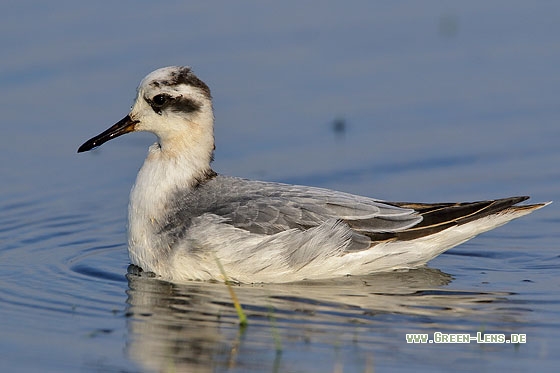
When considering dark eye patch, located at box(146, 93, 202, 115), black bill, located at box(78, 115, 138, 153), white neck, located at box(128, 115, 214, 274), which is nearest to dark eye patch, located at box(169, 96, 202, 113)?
dark eye patch, located at box(146, 93, 202, 115)

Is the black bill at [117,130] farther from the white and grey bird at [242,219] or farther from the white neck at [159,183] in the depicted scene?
the white neck at [159,183]

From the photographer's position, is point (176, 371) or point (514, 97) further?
point (514, 97)

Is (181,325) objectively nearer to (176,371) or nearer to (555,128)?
(176,371)

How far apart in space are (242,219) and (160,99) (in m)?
1.59

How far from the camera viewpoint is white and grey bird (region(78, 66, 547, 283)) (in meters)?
11.9

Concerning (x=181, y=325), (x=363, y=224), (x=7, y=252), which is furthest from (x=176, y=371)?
(x=7, y=252)

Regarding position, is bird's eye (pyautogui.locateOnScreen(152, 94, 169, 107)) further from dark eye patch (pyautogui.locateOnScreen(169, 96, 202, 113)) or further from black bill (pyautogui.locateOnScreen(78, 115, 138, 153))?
black bill (pyautogui.locateOnScreen(78, 115, 138, 153))

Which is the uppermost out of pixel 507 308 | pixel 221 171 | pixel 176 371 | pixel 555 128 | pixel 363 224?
pixel 555 128

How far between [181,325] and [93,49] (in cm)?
781

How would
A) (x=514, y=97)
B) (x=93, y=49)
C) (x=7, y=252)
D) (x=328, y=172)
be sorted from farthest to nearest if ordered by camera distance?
(x=93, y=49) → (x=514, y=97) → (x=328, y=172) → (x=7, y=252)

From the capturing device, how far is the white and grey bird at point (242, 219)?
11891 millimetres

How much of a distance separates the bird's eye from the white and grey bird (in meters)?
0.02

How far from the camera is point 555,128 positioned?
15.8 meters

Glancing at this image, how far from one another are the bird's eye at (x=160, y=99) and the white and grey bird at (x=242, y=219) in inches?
0.7
